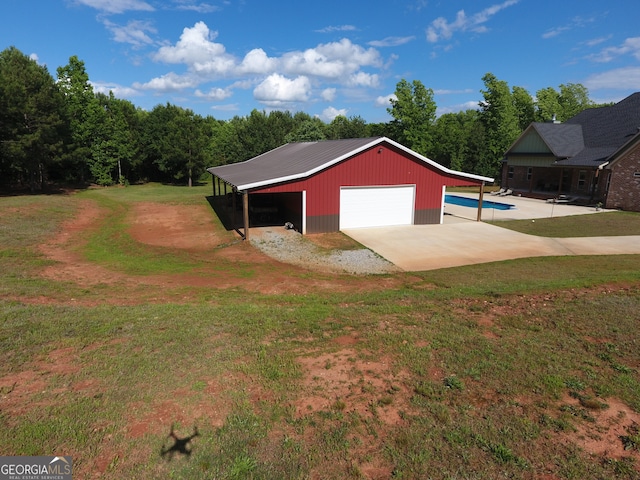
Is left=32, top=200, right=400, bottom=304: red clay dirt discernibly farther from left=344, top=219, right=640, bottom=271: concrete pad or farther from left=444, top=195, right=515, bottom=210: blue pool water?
left=444, top=195, right=515, bottom=210: blue pool water

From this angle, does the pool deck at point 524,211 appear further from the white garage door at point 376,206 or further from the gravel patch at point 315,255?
the gravel patch at point 315,255

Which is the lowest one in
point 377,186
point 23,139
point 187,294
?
point 187,294

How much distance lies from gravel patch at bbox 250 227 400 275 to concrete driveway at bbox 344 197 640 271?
0.75 meters

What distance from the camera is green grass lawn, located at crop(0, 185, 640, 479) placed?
13.9 feet

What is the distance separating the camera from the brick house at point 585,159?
86.4 feet

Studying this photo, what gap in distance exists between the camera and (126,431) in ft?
15.1

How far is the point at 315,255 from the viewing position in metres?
16.0

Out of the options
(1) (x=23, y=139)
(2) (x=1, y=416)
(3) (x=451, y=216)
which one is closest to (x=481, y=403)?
(2) (x=1, y=416)

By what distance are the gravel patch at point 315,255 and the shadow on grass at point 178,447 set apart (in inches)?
377

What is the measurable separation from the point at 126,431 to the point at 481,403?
178 inches

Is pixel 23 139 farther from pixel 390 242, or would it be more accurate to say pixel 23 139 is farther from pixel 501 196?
pixel 501 196

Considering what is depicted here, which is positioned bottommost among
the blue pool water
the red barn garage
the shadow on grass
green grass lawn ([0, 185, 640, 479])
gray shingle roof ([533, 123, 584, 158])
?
the shadow on grass

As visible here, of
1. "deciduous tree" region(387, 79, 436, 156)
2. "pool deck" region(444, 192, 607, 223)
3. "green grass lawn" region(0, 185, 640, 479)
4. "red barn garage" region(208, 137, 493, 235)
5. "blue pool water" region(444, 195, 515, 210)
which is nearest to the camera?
"green grass lawn" region(0, 185, 640, 479)

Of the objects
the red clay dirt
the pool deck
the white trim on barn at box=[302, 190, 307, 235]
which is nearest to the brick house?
the pool deck
